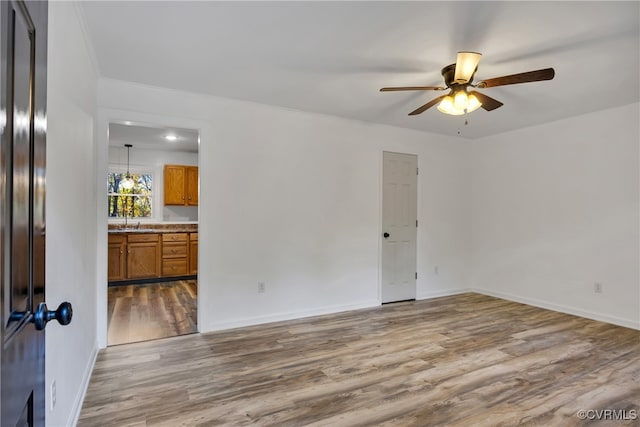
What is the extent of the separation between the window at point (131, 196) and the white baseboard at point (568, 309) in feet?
19.7

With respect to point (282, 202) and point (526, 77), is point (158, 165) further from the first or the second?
point (526, 77)

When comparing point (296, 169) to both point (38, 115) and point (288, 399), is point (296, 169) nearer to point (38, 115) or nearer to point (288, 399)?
point (288, 399)

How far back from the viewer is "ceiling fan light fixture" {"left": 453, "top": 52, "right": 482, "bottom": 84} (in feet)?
7.44

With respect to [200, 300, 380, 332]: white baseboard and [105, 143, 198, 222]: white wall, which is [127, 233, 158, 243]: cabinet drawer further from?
[200, 300, 380, 332]: white baseboard

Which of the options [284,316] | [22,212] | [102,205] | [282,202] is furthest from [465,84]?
[102,205]

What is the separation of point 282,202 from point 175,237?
9.89 ft

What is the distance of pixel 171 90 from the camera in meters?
3.39

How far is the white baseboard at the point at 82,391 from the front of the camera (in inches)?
77.0

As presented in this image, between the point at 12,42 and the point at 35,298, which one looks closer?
the point at 12,42

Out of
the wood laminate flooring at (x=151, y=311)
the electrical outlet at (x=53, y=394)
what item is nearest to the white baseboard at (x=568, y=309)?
the wood laminate flooring at (x=151, y=311)

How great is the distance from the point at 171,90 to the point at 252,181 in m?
1.18

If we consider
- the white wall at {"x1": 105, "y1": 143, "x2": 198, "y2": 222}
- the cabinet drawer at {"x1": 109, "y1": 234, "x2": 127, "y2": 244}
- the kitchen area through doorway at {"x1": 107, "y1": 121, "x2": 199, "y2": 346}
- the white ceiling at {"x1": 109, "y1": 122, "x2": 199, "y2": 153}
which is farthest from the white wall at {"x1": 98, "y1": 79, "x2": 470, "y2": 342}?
the white wall at {"x1": 105, "y1": 143, "x2": 198, "y2": 222}

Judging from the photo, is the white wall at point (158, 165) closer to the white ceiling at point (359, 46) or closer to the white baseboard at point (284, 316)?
the white ceiling at point (359, 46)

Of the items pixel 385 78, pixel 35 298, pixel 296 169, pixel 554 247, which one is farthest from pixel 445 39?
pixel 554 247
